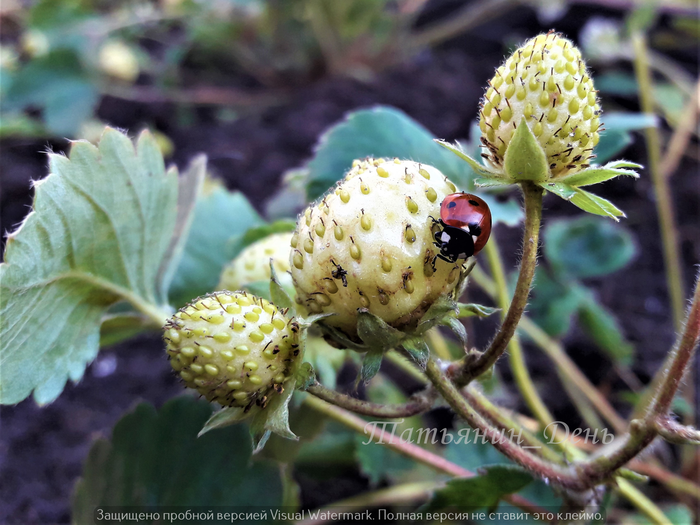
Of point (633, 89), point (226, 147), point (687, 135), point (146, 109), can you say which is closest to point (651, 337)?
point (687, 135)

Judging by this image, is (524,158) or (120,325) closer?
(524,158)

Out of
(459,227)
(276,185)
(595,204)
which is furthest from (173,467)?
(276,185)

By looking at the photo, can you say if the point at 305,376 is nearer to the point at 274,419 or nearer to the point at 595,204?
the point at 274,419

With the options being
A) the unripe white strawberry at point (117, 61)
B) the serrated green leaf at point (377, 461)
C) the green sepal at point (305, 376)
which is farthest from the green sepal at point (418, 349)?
the unripe white strawberry at point (117, 61)

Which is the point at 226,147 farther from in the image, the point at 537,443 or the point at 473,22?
the point at 537,443

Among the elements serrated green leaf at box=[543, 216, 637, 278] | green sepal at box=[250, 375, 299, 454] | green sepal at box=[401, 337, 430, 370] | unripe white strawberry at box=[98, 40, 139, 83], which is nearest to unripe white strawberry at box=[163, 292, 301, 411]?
green sepal at box=[250, 375, 299, 454]

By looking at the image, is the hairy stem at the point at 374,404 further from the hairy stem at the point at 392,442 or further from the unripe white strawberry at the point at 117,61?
the unripe white strawberry at the point at 117,61
